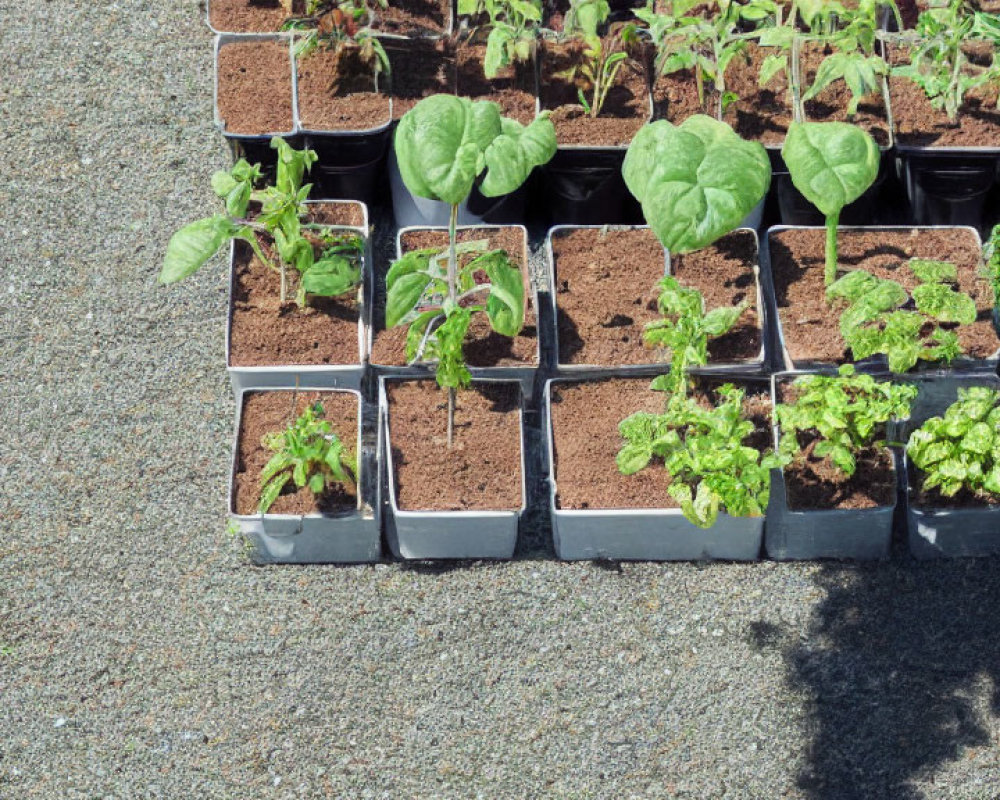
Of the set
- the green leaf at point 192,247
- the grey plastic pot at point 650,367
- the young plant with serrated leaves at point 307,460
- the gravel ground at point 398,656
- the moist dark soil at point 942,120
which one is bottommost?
the gravel ground at point 398,656

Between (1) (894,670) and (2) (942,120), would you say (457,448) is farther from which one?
(2) (942,120)

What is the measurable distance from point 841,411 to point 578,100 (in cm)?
193

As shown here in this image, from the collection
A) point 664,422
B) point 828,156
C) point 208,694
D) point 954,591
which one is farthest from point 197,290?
point 954,591

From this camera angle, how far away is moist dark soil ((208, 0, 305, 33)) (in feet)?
19.5

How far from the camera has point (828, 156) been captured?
459 cm

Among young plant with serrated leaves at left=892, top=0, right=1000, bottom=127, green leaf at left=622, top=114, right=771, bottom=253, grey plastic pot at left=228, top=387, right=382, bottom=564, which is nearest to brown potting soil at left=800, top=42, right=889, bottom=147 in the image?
young plant with serrated leaves at left=892, top=0, right=1000, bottom=127

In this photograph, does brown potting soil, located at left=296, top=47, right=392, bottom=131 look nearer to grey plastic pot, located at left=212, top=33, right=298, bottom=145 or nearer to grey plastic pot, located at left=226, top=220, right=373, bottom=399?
grey plastic pot, located at left=212, top=33, right=298, bottom=145

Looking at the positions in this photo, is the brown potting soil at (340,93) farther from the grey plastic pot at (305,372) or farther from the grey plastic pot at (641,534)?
the grey plastic pot at (641,534)

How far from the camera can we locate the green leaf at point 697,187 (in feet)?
14.3

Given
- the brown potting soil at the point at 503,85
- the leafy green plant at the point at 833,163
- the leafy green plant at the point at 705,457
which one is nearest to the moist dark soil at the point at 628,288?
the leafy green plant at the point at 705,457

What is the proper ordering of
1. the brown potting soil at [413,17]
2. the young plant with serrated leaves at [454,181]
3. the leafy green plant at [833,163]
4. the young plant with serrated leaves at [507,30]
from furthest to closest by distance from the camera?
the brown potting soil at [413,17], the young plant with serrated leaves at [507,30], the leafy green plant at [833,163], the young plant with serrated leaves at [454,181]

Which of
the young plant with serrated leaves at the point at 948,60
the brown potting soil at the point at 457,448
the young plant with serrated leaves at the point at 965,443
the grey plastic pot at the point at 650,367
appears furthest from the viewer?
the young plant with serrated leaves at the point at 948,60

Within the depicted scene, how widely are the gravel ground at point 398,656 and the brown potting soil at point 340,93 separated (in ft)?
3.63

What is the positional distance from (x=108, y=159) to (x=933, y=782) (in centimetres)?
415
